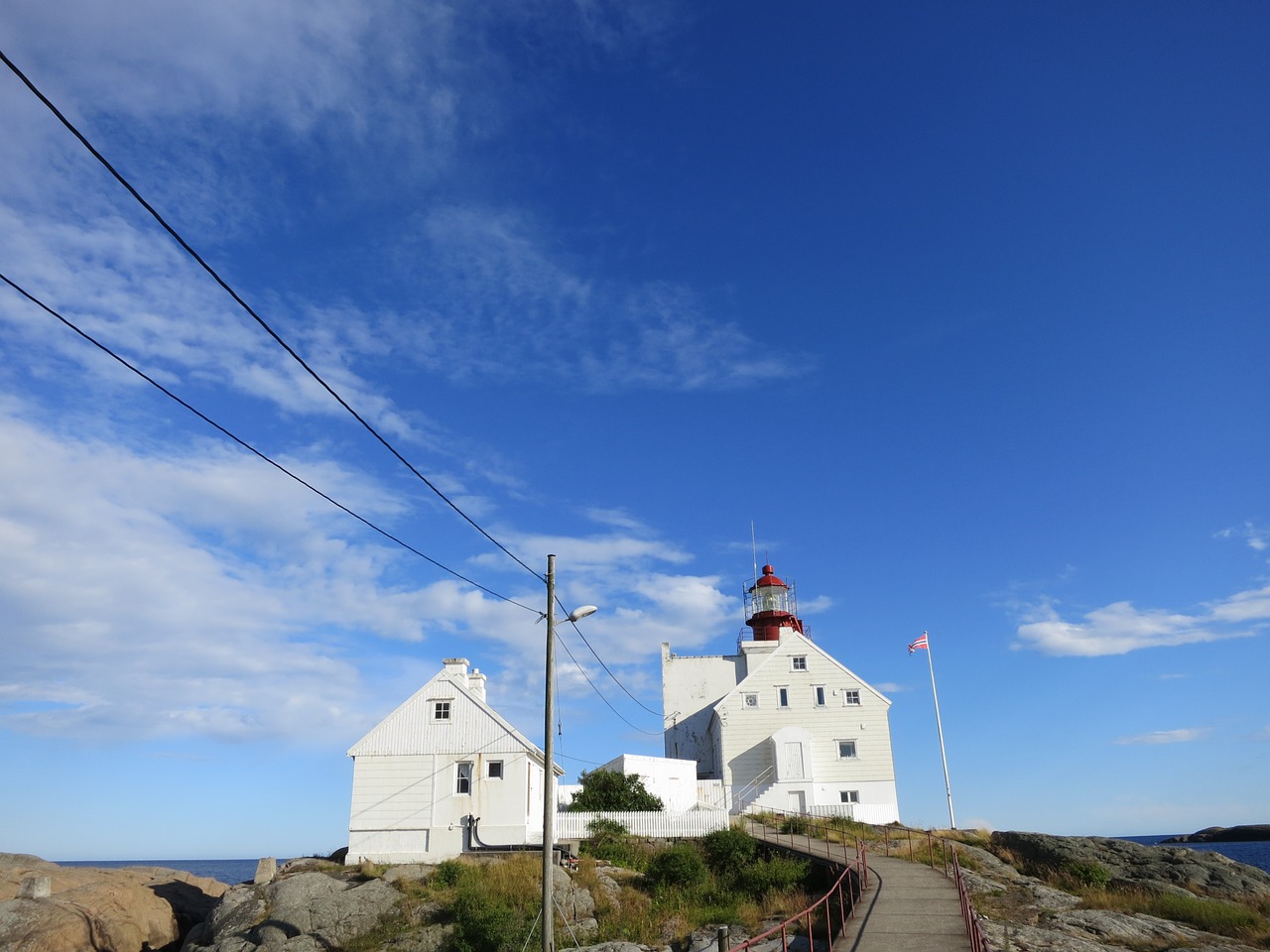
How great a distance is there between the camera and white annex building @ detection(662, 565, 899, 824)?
42.4 m

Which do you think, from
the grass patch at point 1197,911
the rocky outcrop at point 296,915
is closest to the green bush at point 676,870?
the rocky outcrop at point 296,915

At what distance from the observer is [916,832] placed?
3612cm

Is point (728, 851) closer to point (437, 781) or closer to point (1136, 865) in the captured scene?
point (437, 781)

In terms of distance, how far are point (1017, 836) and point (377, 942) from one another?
24.0 m

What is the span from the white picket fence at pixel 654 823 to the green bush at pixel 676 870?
447 centimetres

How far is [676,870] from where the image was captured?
29.1 meters

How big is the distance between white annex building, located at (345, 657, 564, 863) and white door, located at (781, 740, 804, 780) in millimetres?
14164

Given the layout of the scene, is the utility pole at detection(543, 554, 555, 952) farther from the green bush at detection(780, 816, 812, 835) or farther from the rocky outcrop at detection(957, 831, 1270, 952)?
the green bush at detection(780, 816, 812, 835)

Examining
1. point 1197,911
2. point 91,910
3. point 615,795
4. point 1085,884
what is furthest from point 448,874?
point 1197,911

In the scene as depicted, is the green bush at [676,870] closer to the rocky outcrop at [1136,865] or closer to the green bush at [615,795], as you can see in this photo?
the green bush at [615,795]

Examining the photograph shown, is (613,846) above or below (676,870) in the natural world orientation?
above

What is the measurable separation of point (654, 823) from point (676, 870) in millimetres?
6432

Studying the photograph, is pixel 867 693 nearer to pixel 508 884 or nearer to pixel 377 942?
pixel 508 884

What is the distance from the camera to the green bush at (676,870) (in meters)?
28.9
